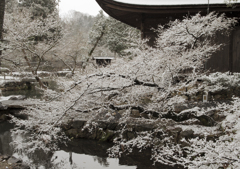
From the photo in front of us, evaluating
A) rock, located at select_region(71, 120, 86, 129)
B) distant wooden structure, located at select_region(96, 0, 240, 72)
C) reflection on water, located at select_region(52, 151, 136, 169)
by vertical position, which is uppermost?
distant wooden structure, located at select_region(96, 0, 240, 72)

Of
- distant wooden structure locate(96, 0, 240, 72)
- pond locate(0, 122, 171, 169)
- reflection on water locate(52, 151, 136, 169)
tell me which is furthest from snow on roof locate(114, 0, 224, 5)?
reflection on water locate(52, 151, 136, 169)

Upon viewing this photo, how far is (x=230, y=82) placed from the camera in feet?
21.0

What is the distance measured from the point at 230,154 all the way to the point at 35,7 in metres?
23.2

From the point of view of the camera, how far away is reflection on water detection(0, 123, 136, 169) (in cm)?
507

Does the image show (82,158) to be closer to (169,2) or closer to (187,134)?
(187,134)

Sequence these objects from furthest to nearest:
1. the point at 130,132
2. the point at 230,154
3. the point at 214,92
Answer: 1. the point at 214,92
2. the point at 130,132
3. the point at 230,154

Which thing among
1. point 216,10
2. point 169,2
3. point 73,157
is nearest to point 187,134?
point 73,157

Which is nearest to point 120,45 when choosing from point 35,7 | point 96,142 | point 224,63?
point 35,7

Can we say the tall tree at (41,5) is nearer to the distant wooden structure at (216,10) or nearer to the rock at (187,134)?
→ the distant wooden structure at (216,10)

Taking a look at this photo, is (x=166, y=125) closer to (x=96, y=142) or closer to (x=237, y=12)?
(x=96, y=142)

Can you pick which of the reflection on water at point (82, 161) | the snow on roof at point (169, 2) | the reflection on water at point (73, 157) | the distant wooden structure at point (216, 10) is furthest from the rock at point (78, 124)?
the snow on roof at point (169, 2)

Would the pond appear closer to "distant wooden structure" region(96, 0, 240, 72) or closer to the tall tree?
"distant wooden structure" region(96, 0, 240, 72)

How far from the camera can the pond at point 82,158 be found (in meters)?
5.02

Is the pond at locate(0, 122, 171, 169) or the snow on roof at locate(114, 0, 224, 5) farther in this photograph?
the snow on roof at locate(114, 0, 224, 5)
